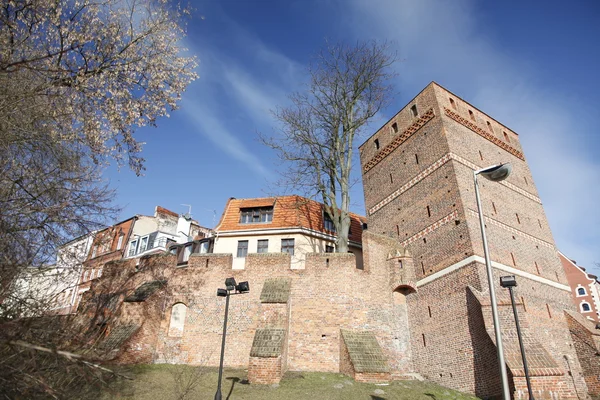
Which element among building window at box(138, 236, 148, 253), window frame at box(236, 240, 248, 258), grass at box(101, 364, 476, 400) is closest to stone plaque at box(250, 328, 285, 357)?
grass at box(101, 364, 476, 400)

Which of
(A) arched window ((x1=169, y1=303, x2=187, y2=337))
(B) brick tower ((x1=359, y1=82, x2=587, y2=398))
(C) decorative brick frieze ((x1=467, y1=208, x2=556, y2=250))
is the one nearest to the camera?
(B) brick tower ((x1=359, y1=82, x2=587, y2=398))

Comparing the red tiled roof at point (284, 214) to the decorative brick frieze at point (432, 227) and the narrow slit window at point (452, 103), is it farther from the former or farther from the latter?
the narrow slit window at point (452, 103)

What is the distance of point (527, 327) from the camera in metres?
13.5

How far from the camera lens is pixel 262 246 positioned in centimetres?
2173

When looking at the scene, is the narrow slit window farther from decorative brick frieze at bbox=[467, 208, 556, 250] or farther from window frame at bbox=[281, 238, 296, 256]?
window frame at bbox=[281, 238, 296, 256]

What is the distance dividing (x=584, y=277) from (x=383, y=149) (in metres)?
29.8

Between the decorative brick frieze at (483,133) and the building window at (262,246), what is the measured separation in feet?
40.5

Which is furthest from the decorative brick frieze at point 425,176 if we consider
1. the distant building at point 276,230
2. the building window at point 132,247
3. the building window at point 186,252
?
the building window at point 132,247

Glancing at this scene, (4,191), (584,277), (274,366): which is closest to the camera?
(4,191)

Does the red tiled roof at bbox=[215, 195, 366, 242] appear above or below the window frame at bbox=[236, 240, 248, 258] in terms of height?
above

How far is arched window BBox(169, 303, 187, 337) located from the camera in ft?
54.7

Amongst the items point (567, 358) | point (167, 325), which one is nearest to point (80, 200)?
point (167, 325)

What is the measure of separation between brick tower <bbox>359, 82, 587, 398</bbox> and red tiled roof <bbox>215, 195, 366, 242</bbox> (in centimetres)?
325

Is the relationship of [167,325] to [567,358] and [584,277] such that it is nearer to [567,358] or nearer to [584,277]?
[567,358]
